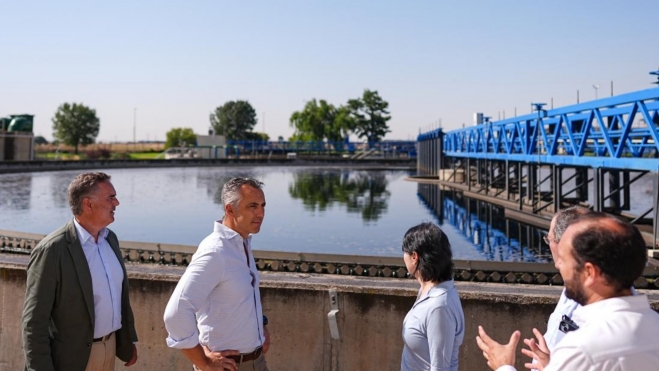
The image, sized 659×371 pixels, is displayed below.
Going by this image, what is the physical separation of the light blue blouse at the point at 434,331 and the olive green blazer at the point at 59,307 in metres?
1.61

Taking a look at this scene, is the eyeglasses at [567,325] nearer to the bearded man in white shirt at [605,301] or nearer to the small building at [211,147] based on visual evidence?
the bearded man in white shirt at [605,301]

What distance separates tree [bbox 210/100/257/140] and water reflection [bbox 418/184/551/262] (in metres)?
100

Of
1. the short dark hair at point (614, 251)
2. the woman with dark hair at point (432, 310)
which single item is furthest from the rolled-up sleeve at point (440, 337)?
the short dark hair at point (614, 251)

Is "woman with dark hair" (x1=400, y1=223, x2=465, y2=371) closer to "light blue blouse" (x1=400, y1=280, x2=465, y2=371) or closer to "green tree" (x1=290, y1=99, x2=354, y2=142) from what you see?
"light blue blouse" (x1=400, y1=280, x2=465, y2=371)

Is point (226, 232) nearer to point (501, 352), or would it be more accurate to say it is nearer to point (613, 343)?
point (501, 352)

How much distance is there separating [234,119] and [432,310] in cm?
12730

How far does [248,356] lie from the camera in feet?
9.17

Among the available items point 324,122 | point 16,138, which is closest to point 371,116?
point 324,122

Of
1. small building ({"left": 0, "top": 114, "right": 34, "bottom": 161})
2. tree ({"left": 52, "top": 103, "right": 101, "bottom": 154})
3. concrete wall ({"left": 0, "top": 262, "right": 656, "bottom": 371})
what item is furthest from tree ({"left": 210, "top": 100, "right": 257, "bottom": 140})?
concrete wall ({"left": 0, "top": 262, "right": 656, "bottom": 371})

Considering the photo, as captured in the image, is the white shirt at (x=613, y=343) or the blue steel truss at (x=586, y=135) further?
the blue steel truss at (x=586, y=135)

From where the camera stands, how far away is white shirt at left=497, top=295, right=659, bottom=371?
158 cm

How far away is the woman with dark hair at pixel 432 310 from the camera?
96.9 inches

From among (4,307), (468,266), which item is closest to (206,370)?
(4,307)

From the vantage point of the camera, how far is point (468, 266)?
6.69m
